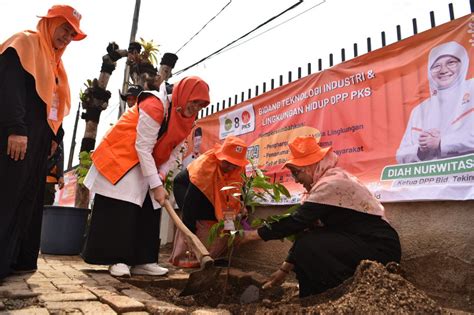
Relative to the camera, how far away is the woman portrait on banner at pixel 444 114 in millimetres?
2166

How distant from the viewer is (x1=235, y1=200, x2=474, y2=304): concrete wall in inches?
83.8

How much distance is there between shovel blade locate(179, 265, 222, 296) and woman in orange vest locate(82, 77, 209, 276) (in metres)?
0.58

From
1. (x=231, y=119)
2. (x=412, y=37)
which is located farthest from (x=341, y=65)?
(x=231, y=119)

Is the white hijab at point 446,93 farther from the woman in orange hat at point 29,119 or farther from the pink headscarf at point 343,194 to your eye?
the woman in orange hat at point 29,119

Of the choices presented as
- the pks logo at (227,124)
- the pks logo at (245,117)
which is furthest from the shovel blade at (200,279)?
the pks logo at (227,124)

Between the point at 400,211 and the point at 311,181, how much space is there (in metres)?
0.77

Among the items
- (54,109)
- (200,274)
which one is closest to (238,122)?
(54,109)

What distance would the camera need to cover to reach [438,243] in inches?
89.4

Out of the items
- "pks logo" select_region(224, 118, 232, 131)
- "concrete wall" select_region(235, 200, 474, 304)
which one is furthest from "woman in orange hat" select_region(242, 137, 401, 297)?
"pks logo" select_region(224, 118, 232, 131)

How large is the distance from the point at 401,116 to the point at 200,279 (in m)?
1.78

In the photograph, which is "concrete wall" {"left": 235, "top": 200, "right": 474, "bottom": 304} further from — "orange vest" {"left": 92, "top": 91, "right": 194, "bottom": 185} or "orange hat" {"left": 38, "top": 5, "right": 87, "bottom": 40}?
"orange hat" {"left": 38, "top": 5, "right": 87, "bottom": 40}

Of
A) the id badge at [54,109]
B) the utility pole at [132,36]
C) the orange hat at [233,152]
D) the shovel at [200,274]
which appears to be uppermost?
the utility pole at [132,36]

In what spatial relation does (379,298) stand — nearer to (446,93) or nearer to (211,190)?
(446,93)

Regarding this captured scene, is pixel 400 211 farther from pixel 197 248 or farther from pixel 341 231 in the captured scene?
pixel 197 248
